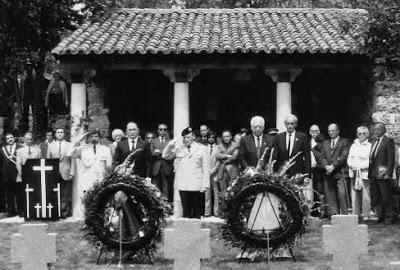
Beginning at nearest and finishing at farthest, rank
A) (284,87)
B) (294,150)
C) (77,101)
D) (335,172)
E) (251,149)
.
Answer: (251,149) → (294,150) → (335,172) → (77,101) → (284,87)

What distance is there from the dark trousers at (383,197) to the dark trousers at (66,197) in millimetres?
5183

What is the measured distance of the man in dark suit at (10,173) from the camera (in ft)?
46.6

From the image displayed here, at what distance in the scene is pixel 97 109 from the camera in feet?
56.0

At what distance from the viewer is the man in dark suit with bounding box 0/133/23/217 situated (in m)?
14.2

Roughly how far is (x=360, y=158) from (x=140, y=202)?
483cm

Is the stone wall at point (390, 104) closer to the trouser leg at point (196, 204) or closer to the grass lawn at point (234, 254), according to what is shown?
the grass lawn at point (234, 254)

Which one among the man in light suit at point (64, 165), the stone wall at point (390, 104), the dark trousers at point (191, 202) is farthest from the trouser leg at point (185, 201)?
the stone wall at point (390, 104)

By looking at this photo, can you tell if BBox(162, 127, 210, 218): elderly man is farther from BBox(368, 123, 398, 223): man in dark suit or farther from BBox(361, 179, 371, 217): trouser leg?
BBox(361, 179, 371, 217): trouser leg

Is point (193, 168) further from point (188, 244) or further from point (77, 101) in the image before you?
point (77, 101)

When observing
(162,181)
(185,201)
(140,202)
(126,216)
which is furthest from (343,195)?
(126,216)

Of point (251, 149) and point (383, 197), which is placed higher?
point (251, 149)

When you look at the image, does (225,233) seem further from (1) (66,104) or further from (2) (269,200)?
(1) (66,104)

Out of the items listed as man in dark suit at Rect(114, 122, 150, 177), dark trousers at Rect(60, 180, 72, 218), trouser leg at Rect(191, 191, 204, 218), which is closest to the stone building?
dark trousers at Rect(60, 180, 72, 218)

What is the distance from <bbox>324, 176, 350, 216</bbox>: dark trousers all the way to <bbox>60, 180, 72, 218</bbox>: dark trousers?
14.5ft
